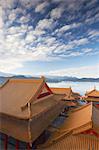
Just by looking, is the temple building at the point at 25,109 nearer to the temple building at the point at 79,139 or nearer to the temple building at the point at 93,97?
the temple building at the point at 79,139

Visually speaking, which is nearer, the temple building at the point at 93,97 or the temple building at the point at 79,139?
the temple building at the point at 79,139

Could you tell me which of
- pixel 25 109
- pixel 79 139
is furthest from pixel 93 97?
pixel 25 109

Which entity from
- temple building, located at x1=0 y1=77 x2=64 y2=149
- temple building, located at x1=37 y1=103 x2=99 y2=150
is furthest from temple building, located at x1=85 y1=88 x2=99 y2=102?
temple building, located at x1=37 y1=103 x2=99 y2=150

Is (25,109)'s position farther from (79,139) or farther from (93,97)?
(93,97)

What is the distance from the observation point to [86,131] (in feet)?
19.0

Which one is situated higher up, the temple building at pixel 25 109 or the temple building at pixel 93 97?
the temple building at pixel 25 109

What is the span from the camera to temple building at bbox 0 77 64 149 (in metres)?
5.95

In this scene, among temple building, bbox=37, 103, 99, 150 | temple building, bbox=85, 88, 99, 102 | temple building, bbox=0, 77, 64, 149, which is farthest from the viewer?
temple building, bbox=85, 88, 99, 102

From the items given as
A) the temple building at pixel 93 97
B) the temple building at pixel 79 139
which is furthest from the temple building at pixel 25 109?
the temple building at pixel 93 97

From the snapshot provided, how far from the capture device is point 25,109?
6461 millimetres

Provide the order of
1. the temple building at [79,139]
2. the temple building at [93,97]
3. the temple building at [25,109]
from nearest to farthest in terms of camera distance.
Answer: the temple building at [79,139] < the temple building at [25,109] < the temple building at [93,97]

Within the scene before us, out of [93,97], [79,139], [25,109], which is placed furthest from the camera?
[93,97]

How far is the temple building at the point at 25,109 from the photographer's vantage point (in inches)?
234

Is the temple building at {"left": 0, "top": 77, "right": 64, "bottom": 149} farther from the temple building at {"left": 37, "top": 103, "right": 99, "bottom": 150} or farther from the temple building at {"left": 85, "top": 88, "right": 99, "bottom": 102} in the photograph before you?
the temple building at {"left": 85, "top": 88, "right": 99, "bottom": 102}
